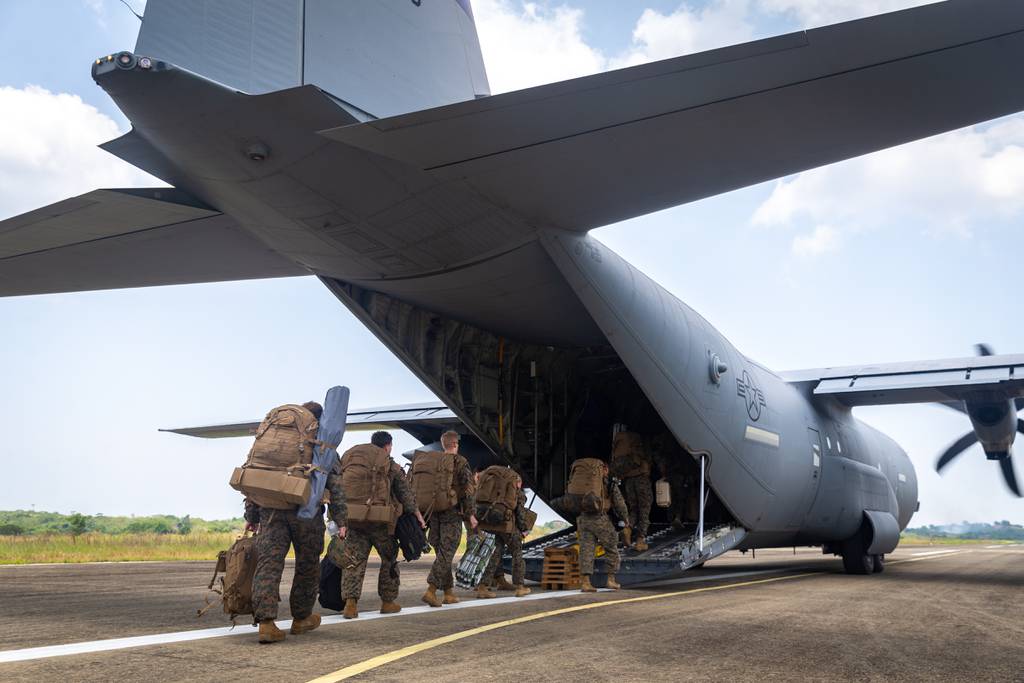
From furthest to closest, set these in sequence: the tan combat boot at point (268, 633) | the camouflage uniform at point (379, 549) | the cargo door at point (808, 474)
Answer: the cargo door at point (808, 474), the camouflage uniform at point (379, 549), the tan combat boot at point (268, 633)

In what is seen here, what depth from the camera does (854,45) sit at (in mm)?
5809

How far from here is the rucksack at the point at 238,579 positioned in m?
5.74

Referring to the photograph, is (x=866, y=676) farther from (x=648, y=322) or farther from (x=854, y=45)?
(x=648, y=322)

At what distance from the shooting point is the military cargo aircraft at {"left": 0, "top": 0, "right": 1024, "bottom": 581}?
600 cm

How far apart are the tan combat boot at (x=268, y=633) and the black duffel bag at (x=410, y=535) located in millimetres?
1854

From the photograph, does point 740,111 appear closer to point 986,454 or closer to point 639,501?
point 639,501

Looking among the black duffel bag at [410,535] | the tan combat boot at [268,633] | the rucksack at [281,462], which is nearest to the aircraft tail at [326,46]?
the rucksack at [281,462]

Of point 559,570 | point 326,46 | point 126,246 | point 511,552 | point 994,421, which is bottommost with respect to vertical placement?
point 559,570

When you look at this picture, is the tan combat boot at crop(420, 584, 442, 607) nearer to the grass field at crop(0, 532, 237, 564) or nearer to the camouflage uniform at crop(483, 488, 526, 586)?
the camouflage uniform at crop(483, 488, 526, 586)

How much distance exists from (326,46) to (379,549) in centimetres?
421

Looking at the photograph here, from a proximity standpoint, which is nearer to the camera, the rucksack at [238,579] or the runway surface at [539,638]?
the runway surface at [539,638]

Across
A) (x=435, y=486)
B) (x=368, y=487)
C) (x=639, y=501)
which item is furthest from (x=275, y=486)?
(x=639, y=501)

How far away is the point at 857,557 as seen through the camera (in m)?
15.2

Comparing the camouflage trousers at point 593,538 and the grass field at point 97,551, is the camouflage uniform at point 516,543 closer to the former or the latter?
the camouflage trousers at point 593,538
